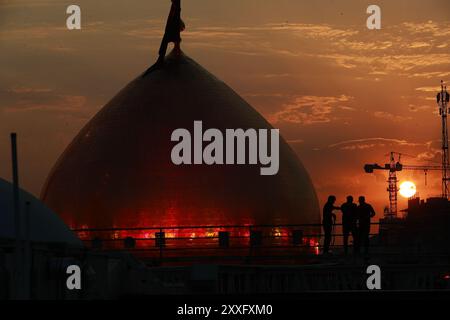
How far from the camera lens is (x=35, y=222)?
106 feet

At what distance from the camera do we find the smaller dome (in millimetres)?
31438

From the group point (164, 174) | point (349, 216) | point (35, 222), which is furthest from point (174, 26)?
point (35, 222)

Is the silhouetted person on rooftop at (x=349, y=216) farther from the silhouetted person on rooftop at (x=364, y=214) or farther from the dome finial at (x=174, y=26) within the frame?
the dome finial at (x=174, y=26)

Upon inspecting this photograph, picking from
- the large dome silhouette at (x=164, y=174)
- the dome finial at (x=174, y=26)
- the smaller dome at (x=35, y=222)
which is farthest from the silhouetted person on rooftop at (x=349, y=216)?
the dome finial at (x=174, y=26)

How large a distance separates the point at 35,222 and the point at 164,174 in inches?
444

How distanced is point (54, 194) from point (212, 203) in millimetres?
5106

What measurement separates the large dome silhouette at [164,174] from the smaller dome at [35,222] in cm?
923

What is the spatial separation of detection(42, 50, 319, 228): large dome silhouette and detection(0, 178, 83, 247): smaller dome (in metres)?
9.23

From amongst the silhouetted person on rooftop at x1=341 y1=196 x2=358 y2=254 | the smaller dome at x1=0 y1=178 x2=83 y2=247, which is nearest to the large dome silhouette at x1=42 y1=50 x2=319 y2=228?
the smaller dome at x1=0 y1=178 x2=83 y2=247

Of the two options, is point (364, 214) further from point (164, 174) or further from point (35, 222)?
point (164, 174)

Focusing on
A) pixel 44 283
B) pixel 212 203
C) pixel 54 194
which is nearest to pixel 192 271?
pixel 44 283

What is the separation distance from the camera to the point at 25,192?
34156 millimetres

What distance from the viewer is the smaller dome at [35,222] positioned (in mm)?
31438

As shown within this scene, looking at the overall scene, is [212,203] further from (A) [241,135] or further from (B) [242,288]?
(B) [242,288]
